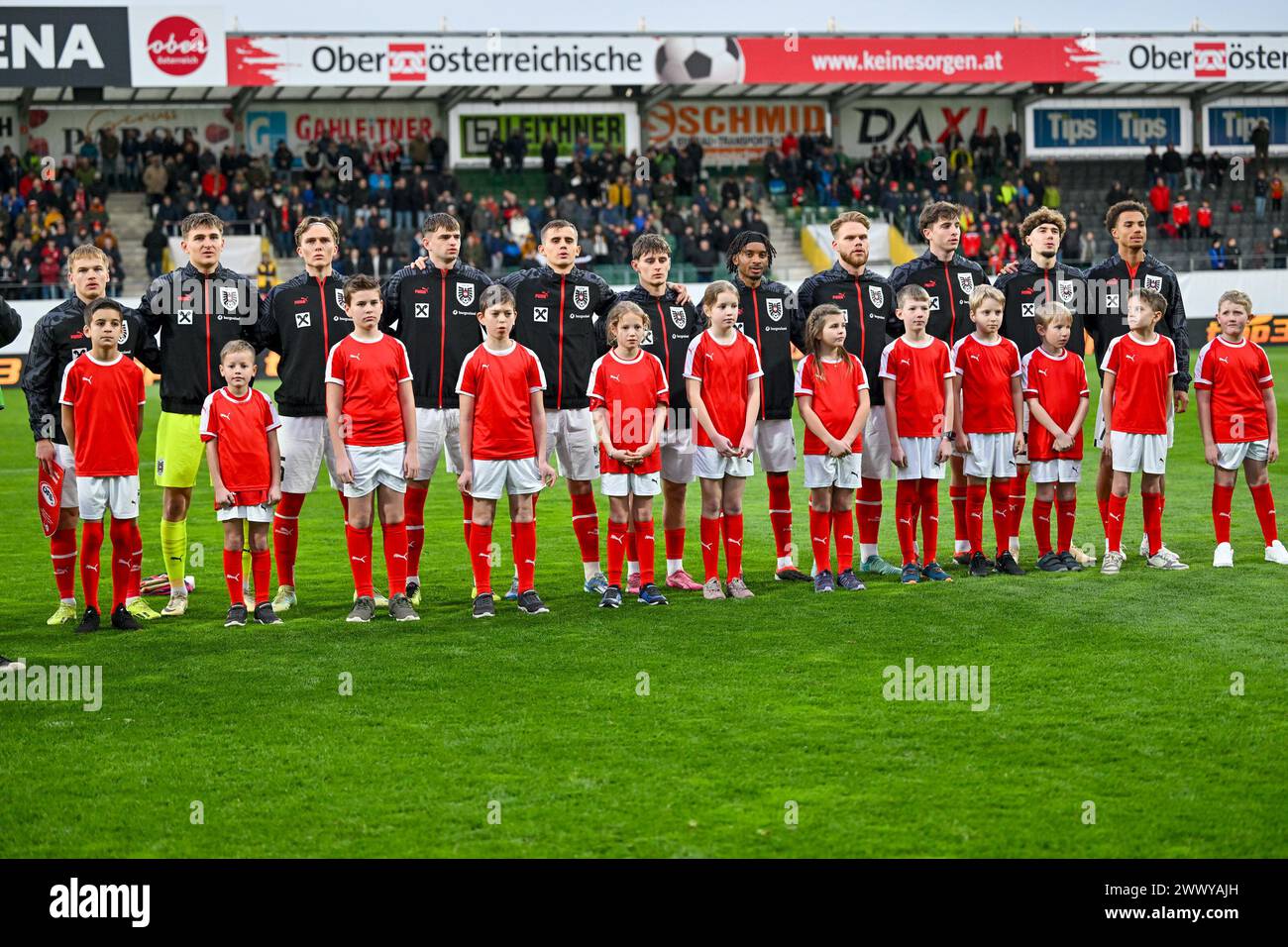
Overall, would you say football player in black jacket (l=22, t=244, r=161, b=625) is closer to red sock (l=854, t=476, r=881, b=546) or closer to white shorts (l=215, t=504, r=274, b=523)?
white shorts (l=215, t=504, r=274, b=523)

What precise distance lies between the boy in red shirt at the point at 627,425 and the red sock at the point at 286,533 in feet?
5.56

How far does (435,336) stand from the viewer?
8.18 metres

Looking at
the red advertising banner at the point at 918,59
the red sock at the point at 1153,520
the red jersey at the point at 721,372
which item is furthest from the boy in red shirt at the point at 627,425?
the red advertising banner at the point at 918,59

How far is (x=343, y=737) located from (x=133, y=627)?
263 centimetres

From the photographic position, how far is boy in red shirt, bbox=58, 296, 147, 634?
7504 millimetres

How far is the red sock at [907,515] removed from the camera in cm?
835

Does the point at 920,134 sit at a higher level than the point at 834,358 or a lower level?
higher

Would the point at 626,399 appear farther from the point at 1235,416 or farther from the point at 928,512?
the point at 1235,416

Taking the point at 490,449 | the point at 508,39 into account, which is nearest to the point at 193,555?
the point at 490,449

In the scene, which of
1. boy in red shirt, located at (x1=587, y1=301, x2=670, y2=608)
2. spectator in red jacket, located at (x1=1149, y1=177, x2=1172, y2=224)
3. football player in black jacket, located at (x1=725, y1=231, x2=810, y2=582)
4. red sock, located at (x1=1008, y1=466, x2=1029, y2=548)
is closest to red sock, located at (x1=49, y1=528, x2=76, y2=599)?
boy in red shirt, located at (x1=587, y1=301, x2=670, y2=608)

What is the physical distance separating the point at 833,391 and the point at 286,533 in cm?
314

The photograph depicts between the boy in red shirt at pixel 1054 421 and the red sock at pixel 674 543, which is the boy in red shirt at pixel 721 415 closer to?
the red sock at pixel 674 543

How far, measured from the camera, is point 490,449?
7598mm
